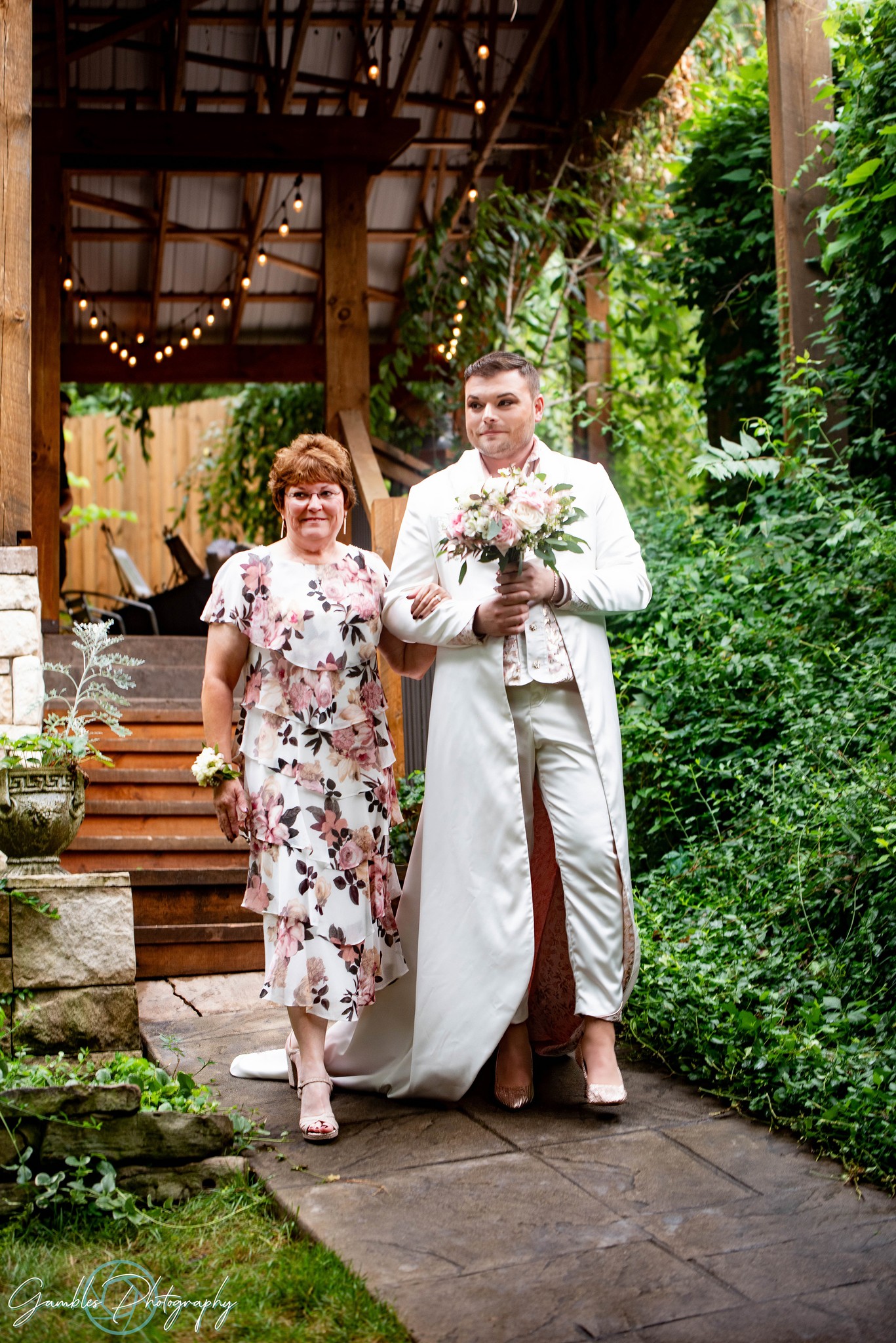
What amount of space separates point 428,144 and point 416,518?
620 centimetres

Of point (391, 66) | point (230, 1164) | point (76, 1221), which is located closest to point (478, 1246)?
point (230, 1164)

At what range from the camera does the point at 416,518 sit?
3.14 m

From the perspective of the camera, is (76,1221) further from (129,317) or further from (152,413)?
(152,413)

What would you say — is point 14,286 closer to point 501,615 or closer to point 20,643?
point 20,643

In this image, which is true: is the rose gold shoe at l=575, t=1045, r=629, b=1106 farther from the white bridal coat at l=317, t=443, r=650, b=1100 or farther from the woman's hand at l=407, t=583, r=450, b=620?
the woman's hand at l=407, t=583, r=450, b=620

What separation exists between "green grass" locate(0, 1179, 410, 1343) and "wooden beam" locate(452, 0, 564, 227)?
A: 667 cm

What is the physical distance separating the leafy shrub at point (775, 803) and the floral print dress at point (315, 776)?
0.89 meters

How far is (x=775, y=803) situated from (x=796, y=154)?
3008mm

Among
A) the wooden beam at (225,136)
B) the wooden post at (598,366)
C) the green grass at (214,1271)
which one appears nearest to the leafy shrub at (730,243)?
the wooden post at (598,366)

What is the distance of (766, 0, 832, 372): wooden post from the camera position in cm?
523

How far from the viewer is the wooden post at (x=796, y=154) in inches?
206

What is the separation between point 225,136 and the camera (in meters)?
7.11

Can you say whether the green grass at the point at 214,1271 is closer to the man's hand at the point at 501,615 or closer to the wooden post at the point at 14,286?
the man's hand at the point at 501,615

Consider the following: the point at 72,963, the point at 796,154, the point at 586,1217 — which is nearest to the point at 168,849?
the point at 72,963
